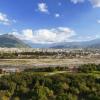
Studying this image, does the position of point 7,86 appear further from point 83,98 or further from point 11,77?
point 83,98

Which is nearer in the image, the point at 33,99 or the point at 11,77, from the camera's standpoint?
the point at 33,99

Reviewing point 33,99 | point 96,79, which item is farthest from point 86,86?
point 33,99

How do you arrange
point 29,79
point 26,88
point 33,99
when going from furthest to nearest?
point 29,79, point 26,88, point 33,99

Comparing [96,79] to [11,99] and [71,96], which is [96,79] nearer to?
[71,96]

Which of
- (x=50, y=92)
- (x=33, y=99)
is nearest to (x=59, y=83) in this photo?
(x=50, y=92)

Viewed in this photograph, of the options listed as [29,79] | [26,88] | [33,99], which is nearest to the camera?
[33,99]

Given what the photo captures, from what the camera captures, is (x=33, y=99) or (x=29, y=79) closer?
(x=33, y=99)
